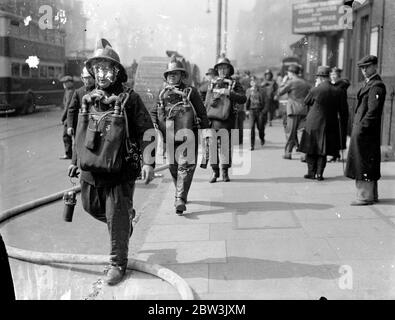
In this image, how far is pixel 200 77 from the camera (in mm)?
26031

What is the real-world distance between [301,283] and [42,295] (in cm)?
185

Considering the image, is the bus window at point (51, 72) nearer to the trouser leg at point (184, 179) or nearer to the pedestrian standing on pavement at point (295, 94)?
the pedestrian standing on pavement at point (295, 94)

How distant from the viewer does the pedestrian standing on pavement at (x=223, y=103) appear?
8.26 meters

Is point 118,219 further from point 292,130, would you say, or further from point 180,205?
point 292,130

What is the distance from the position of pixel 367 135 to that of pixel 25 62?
12.8 m

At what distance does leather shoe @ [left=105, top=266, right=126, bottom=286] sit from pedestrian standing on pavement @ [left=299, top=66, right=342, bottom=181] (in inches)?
Result: 192

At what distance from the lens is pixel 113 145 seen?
13.1 feet

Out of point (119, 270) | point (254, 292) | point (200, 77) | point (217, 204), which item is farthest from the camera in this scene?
point (200, 77)

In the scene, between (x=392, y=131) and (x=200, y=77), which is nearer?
(x=392, y=131)

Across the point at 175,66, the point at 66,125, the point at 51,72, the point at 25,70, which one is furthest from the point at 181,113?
the point at 51,72

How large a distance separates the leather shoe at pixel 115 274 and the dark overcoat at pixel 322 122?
16.0ft

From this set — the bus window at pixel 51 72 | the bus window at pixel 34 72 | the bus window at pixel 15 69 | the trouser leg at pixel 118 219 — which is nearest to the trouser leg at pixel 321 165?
the trouser leg at pixel 118 219
